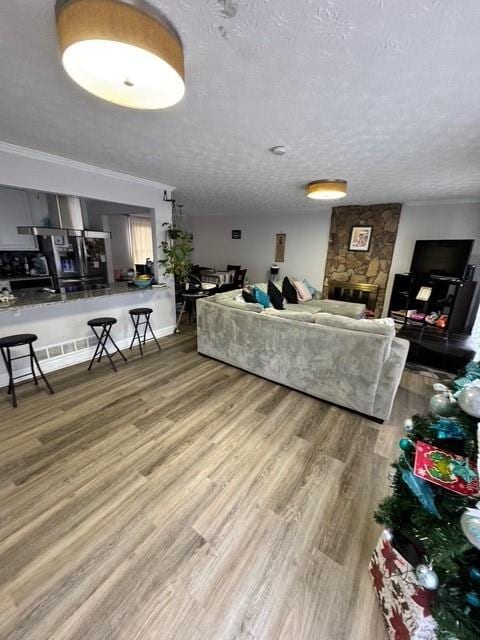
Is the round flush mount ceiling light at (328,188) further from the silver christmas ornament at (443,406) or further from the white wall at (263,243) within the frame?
the silver christmas ornament at (443,406)

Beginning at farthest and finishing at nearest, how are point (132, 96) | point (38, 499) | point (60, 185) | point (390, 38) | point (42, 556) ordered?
point (60, 185)
point (38, 499)
point (42, 556)
point (132, 96)
point (390, 38)

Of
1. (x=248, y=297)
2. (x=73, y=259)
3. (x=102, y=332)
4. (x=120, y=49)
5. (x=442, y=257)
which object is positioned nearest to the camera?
(x=120, y=49)

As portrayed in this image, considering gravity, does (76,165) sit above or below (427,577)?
above

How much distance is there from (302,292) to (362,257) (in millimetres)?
1545

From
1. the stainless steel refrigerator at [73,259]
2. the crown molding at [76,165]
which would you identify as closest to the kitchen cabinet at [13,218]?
the stainless steel refrigerator at [73,259]

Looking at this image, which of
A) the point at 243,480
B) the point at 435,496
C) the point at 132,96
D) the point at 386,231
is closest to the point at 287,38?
the point at 132,96

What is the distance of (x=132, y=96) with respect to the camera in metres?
1.16

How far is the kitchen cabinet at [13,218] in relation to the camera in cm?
401

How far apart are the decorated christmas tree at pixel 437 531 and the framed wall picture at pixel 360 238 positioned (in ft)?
15.4

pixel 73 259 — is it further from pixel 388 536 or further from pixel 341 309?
pixel 388 536

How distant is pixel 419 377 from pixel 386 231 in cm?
313

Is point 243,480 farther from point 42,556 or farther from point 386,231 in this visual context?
point 386,231

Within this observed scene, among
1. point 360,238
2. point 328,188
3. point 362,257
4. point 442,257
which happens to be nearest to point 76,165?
point 328,188

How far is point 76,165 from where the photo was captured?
2881mm
